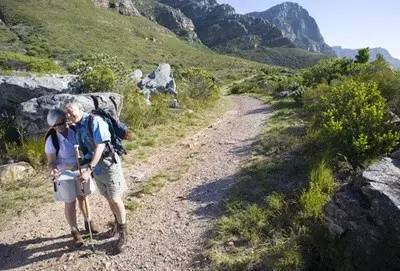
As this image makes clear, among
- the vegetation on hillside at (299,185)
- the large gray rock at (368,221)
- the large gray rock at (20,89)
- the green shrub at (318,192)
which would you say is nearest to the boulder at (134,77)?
the large gray rock at (20,89)

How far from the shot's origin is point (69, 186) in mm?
5578

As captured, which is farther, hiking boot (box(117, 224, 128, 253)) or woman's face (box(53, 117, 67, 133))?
hiking boot (box(117, 224, 128, 253))

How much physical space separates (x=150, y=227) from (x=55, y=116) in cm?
231

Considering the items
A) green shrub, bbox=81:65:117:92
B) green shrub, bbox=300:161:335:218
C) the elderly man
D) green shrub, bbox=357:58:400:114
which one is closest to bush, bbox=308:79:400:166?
green shrub, bbox=300:161:335:218

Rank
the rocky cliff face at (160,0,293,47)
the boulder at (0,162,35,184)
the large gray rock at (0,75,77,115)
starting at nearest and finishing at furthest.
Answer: the boulder at (0,162,35,184) → the large gray rock at (0,75,77,115) → the rocky cliff face at (160,0,293,47)

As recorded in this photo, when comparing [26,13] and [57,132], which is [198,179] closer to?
[57,132]

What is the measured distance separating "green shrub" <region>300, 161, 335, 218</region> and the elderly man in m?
2.66

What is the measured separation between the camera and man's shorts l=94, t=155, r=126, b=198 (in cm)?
546

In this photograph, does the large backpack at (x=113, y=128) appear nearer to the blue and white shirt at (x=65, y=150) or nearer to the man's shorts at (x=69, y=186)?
the blue and white shirt at (x=65, y=150)

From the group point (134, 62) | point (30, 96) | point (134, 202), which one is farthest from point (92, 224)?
point (134, 62)

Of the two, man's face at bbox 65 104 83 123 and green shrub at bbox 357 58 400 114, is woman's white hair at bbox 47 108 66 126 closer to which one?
man's face at bbox 65 104 83 123

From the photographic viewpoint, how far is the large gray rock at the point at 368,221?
13.2 feet

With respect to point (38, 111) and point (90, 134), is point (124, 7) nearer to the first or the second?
point (38, 111)

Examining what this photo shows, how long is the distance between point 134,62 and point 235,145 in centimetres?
4650
